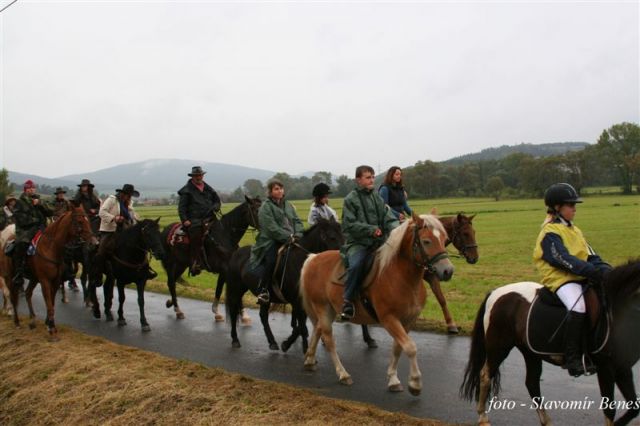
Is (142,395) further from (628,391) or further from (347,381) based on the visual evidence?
(628,391)

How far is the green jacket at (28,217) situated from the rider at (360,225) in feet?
→ 25.7

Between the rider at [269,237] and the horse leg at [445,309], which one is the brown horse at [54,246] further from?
the horse leg at [445,309]

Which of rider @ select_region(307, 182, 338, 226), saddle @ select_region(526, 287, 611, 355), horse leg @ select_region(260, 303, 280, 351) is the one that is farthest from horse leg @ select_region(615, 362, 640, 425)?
rider @ select_region(307, 182, 338, 226)

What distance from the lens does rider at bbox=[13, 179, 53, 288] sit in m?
11.3

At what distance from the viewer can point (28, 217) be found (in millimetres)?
11547

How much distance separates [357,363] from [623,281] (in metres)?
4.33

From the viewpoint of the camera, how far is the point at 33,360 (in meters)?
8.96

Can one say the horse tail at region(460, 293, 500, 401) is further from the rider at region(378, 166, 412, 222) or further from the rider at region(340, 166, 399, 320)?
the rider at region(378, 166, 412, 222)

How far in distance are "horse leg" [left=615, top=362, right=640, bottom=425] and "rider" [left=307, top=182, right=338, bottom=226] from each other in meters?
6.03

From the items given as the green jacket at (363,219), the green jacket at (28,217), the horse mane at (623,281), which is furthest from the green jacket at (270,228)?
the green jacket at (28,217)

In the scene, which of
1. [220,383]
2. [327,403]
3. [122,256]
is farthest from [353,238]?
[122,256]

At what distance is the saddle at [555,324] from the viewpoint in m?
4.83

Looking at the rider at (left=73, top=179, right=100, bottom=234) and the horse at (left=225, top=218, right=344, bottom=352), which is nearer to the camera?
the horse at (left=225, top=218, right=344, bottom=352)

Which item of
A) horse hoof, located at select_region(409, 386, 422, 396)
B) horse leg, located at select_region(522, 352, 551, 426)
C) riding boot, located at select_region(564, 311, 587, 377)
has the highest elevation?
riding boot, located at select_region(564, 311, 587, 377)
